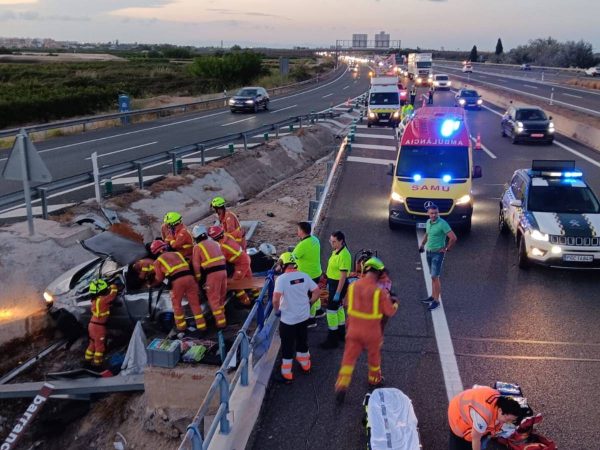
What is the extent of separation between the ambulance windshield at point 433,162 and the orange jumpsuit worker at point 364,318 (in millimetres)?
8038

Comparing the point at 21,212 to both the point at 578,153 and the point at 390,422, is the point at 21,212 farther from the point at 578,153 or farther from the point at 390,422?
the point at 578,153

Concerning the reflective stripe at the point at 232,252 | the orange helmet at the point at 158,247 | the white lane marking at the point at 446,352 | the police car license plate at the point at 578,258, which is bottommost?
the white lane marking at the point at 446,352

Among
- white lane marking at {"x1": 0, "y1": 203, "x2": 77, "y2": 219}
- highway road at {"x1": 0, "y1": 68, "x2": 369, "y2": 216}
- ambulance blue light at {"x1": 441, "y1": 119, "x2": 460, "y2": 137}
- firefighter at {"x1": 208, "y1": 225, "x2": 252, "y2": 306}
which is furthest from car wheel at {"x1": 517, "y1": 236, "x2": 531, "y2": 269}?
highway road at {"x1": 0, "y1": 68, "x2": 369, "y2": 216}

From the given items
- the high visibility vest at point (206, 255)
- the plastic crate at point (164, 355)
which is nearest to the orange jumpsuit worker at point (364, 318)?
the plastic crate at point (164, 355)

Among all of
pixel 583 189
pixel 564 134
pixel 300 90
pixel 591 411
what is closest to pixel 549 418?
pixel 591 411

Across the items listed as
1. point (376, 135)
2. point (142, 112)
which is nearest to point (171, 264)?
point (376, 135)

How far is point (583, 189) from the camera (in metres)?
12.3

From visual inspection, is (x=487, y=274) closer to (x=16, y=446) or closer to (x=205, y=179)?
(x=16, y=446)

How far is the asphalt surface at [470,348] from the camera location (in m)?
6.45

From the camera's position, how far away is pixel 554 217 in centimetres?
1159

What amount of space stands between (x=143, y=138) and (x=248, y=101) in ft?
42.1

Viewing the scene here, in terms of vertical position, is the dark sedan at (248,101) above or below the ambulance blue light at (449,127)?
below

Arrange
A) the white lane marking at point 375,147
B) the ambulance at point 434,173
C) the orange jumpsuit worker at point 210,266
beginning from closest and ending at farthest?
the orange jumpsuit worker at point 210,266
the ambulance at point 434,173
the white lane marking at point 375,147

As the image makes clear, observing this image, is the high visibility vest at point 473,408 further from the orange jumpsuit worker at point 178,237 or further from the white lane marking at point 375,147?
the white lane marking at point 375,147
